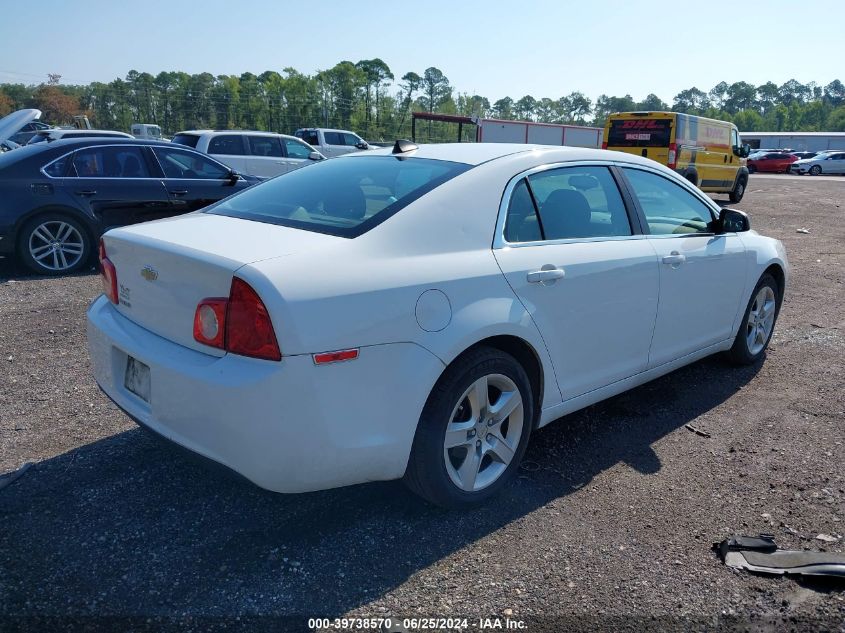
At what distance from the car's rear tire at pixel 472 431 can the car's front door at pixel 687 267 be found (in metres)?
1.23

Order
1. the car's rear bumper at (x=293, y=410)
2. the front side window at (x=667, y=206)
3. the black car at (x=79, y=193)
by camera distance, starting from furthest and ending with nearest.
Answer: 1. the black car at (x=79, y=193)
2. the front side window at (x=667, y=206)
3. the car's rear bumper at (x=293, y=410)

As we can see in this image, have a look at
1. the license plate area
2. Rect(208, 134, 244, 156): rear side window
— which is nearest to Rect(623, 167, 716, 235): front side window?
the license plate area

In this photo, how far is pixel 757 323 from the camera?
5078 mm

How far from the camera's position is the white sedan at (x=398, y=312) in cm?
234

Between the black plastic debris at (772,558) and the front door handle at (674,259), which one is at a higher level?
the front door handle at (674,259)

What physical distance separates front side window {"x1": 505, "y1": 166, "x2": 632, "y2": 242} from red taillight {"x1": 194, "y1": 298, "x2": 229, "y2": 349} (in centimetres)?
137

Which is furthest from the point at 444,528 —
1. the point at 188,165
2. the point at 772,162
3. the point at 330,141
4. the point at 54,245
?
the point at 772,162

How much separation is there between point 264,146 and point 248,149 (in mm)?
409

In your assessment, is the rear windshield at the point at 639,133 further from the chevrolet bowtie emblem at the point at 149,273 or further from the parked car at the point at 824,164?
the parked car at the point at 824,164

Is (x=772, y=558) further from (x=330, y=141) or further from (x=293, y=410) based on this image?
(x=330, y=141)

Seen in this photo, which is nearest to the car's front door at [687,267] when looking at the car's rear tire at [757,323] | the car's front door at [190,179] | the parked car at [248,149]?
the car's rear tire at [757,323]

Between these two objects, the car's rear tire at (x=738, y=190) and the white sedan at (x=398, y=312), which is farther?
the car's rear tire at (x=738, y=190)

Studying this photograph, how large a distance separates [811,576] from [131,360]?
2941 millimetres

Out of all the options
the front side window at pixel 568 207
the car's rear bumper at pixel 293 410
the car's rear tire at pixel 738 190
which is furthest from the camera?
the car's rear tire at pixel 738 190
